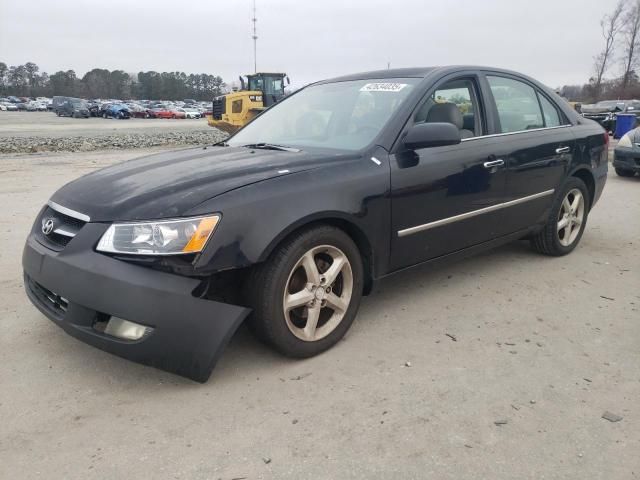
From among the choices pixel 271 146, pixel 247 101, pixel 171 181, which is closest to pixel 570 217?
pixel 271 146

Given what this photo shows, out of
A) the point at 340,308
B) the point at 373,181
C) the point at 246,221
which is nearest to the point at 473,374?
the point at 340,308

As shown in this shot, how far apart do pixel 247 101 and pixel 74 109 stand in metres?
37.0

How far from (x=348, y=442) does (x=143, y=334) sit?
1.05 m

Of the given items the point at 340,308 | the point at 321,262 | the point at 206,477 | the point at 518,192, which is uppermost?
the point at 518,192

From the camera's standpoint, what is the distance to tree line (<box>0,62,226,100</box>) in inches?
4165

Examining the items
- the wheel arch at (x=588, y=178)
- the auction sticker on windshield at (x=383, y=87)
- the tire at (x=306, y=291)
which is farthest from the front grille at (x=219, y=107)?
the tire at (x=306, y=291)

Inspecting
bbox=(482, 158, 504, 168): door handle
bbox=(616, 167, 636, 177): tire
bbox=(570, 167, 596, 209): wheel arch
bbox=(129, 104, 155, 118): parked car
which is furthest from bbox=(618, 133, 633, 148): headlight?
bbox=(129, 104, 155, 118): parked car

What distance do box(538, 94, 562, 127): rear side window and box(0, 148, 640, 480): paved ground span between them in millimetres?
1562

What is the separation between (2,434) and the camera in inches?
90.1

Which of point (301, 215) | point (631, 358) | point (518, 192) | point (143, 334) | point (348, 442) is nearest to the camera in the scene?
point (348, 442)

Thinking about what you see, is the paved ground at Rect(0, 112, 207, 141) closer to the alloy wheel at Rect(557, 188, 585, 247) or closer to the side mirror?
the alloy wheel at Rect(557, 188, 585, 247)

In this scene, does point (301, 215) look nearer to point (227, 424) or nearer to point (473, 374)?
point (227, 424)

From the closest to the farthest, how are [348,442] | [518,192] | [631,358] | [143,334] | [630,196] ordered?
[348,442], [143,334], [631,358], [518,192], [630,196]

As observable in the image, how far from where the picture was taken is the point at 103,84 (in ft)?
354
